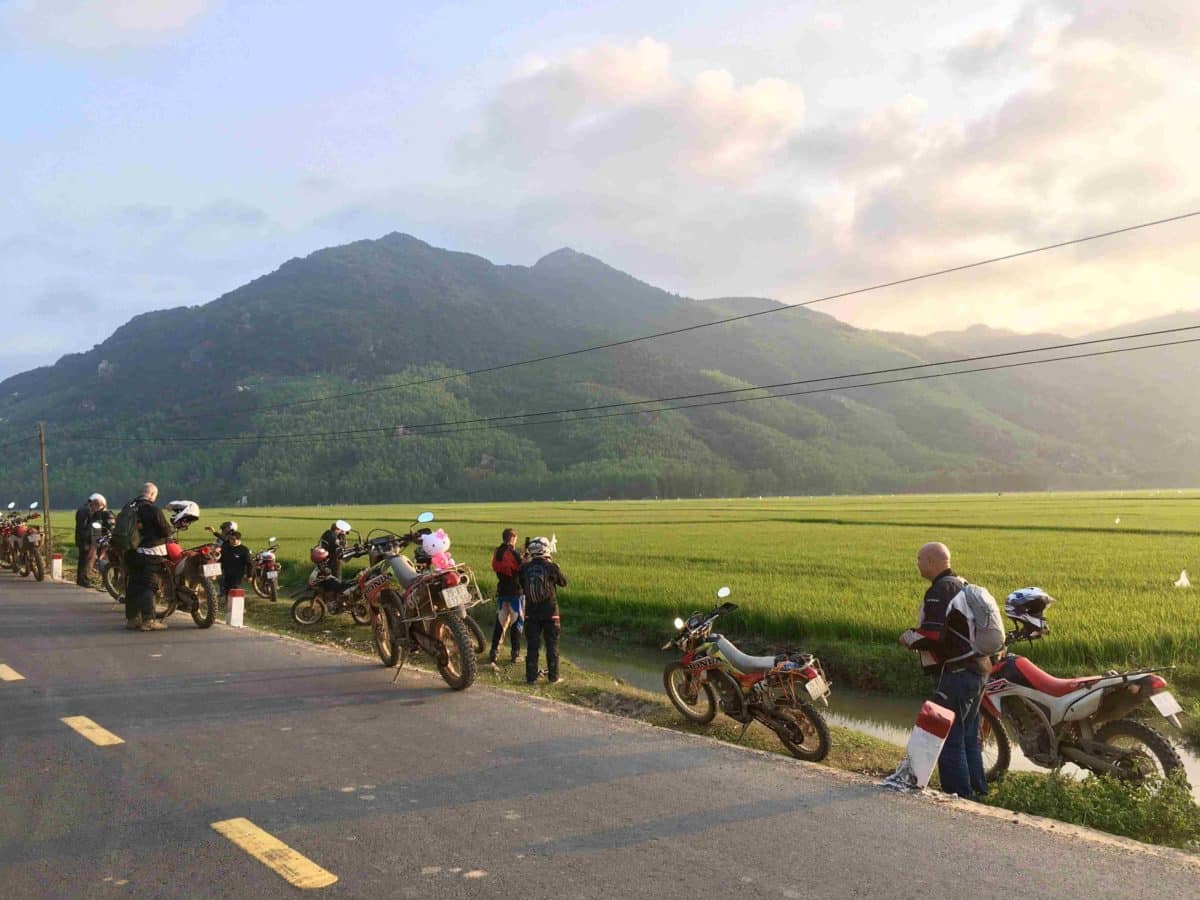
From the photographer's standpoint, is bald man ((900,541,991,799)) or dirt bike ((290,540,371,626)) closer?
bald man ((900,541,991,799))

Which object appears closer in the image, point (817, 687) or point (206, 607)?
point (817, 687)

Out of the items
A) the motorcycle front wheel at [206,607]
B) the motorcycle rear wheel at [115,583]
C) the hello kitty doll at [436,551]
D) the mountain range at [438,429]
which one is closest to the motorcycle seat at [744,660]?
the hello kitty doll at [436,551]

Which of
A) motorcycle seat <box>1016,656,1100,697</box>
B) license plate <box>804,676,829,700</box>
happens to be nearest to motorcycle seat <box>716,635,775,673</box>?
license plate <box>804,676,829,700</box>

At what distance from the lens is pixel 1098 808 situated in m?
5.30

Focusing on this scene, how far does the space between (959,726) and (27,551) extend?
2179cm

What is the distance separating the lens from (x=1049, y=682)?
6.64m

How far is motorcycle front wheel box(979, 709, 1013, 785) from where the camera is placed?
260 inches

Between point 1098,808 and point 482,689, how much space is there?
210 inches

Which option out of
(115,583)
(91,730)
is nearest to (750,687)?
(91,730)

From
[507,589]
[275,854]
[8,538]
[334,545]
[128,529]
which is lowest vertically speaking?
[275,854]

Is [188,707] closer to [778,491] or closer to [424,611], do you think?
[424,611]

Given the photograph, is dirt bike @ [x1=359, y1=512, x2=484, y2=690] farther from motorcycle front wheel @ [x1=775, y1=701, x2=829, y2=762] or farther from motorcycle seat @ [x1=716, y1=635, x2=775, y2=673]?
motorcycle front wheel @ [x1=775, y1=701, x2=829, y2=762]

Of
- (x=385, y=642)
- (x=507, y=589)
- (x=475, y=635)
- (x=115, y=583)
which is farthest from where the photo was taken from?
(x=115, y=583)

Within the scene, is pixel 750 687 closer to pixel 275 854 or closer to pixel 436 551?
pixel 436 551
